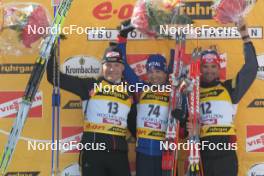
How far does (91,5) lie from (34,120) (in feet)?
3.71

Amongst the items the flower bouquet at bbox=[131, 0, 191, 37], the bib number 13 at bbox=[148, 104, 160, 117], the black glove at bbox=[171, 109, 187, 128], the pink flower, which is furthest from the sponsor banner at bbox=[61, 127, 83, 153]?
the flower bouquet at bbox=[131, 0, 191, 37]

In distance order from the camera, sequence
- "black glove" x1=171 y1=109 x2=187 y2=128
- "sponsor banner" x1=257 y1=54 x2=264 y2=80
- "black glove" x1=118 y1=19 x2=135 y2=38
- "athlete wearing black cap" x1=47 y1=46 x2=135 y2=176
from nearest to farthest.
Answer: "black glove" x1=171 y1=109 x2=187 y2=128, "athlete wearing black cap" x1=47 y1=46 x2=135 y2=176, "black glove" x1=118 y1=19 x2=135 y2=38, "sponsor banner" x1=257 y1=54 x2=264 y2=80

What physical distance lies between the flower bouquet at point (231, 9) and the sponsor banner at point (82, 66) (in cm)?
114

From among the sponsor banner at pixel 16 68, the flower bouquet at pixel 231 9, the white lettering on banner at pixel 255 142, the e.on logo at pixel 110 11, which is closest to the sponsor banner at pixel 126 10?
the e.on logo at pixel 110 11

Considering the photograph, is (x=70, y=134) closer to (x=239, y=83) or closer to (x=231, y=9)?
(x=239, y=83)

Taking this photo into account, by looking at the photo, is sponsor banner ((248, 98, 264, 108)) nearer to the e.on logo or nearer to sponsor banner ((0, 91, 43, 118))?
the e.on logo

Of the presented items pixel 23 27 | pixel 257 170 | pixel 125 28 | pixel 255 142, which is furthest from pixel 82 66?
pixel 257 170

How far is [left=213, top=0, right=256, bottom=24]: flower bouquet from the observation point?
365 cm

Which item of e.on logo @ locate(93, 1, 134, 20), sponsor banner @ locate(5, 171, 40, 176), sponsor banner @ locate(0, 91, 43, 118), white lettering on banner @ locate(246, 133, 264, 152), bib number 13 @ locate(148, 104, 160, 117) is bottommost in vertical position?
sponsor banner @ locate(5, 171, 40, 176)

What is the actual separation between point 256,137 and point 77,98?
1.60 m

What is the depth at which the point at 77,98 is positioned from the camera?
4160 mm

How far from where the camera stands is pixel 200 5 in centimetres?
412

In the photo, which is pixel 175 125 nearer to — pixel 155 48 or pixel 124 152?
pixel 124 152

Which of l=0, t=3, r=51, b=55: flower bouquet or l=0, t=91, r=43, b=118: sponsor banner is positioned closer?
l=0, t=3, r=51, b=55: flower bouquet
